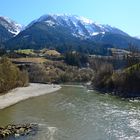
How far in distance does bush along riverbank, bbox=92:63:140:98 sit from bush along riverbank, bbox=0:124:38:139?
6233cm

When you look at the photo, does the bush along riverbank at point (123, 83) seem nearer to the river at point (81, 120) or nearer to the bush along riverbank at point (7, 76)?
the river at point (81, 120)

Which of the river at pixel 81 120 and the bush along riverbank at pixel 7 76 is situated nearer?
the river at pixel 81 120

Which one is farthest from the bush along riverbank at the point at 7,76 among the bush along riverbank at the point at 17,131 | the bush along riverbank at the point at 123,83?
the bush along riverbank at the point at 17,131

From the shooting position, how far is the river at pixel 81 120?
184 feet

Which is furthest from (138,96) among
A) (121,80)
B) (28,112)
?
(28,112)

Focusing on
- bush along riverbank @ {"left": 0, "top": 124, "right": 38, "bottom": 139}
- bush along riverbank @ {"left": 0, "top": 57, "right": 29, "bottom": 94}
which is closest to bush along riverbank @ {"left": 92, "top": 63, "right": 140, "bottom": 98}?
bush along riverbank @ {"left": 0, "top": 57, "right": 29, "bottom": 94}

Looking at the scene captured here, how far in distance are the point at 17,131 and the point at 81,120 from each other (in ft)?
52.4

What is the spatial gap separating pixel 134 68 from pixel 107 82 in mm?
18260

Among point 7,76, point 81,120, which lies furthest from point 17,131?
point 7,76

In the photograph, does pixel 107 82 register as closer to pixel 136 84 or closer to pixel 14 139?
pixel 136 84

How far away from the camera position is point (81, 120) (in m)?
70.4

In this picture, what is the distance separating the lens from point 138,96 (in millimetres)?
116938

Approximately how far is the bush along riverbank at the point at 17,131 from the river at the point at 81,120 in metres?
1.26

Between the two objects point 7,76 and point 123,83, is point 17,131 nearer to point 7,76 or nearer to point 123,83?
point 7,76
